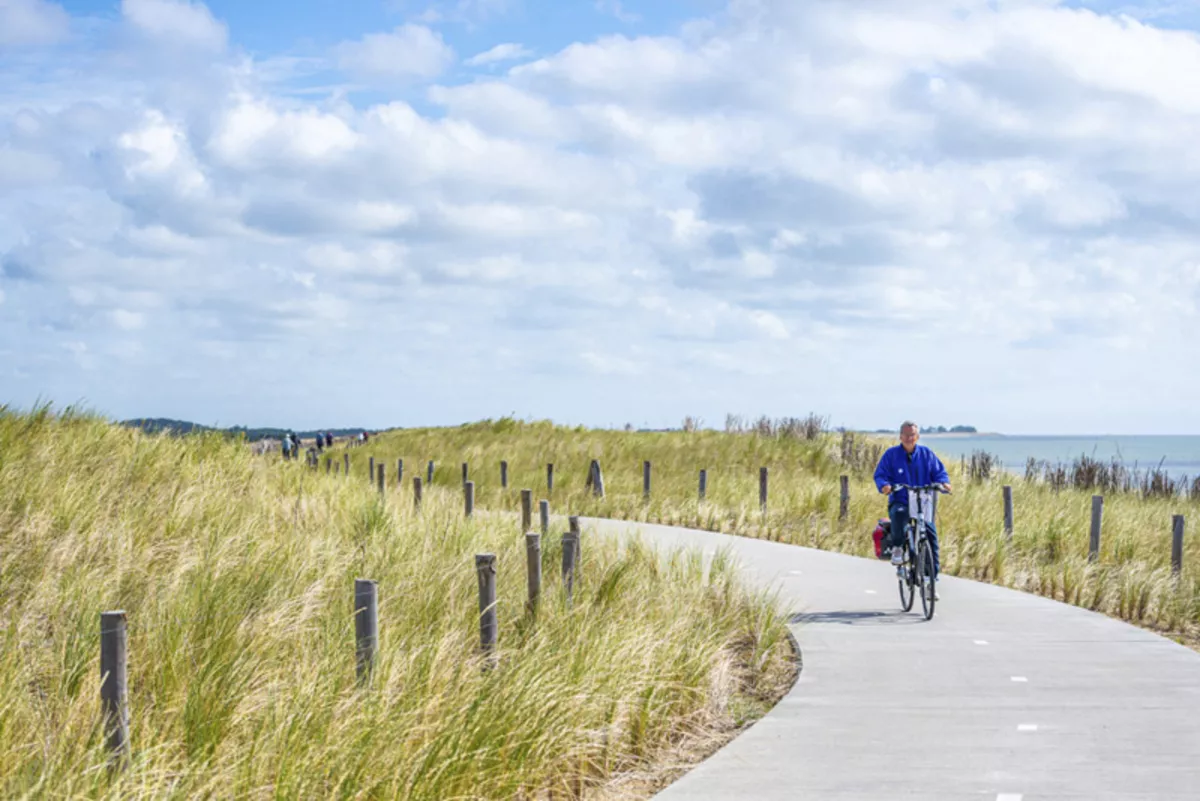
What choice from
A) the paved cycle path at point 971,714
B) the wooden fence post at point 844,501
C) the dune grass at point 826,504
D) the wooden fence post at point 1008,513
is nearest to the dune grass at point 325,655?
the paved cycle path at point 971,714

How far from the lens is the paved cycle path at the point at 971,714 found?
20.7ft

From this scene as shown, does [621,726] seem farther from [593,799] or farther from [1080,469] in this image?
[1080,469]

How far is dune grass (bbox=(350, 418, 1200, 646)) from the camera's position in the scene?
1477cm

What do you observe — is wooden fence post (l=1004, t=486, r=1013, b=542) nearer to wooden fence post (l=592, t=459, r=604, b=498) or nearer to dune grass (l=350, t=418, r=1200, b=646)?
dune grass (l=350, t=418, r=1200, b=646)

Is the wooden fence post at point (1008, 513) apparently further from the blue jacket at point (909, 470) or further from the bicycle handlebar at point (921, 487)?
the bicycle handlebar at point (921, 487)

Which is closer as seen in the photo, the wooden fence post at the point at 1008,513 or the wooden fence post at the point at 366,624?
the wooden fence post at the point at 366,624

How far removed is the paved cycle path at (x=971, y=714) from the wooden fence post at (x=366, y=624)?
1.89 metres

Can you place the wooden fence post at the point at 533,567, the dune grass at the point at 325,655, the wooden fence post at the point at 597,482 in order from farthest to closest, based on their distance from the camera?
1. the wooden fence post at the point at 597,482
2. the wooden fence post at the point at 533,567
3. the dune grass at the point at 325,655

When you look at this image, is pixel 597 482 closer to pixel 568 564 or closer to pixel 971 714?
pixel 568 564

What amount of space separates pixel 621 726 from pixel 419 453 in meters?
34.3

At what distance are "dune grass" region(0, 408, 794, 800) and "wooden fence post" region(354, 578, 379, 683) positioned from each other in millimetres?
163

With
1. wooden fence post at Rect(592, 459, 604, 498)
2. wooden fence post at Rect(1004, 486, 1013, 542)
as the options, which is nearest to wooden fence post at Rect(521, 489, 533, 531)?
wooden fence post at Rect(1004, 486, 1013, 542)

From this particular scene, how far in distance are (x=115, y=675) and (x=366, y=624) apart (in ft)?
6.11

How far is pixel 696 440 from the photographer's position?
38.0m
